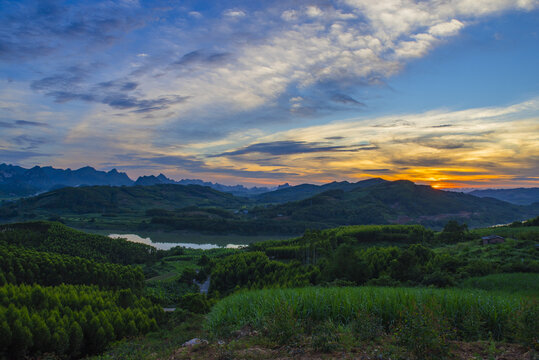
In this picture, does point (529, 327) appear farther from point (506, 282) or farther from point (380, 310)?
point (506, 282)

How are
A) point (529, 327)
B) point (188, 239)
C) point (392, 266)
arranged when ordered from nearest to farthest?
point (529, 327) → point (392, 266) → point (188, 239)

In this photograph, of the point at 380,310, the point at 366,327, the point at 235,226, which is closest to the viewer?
the point at 366,327

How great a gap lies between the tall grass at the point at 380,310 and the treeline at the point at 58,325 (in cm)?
996

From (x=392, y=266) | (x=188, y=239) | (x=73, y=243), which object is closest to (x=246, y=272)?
(x=392, y=266)

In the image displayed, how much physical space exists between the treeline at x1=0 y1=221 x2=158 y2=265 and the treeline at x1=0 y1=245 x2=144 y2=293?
31484 mm

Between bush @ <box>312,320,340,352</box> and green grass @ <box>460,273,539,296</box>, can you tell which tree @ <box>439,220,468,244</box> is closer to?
green grass @ <box>460,273,539,296</box>

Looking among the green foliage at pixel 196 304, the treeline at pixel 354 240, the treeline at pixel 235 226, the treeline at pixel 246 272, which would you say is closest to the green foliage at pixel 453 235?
the treeline at pixel 354 240

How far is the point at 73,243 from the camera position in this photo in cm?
8100

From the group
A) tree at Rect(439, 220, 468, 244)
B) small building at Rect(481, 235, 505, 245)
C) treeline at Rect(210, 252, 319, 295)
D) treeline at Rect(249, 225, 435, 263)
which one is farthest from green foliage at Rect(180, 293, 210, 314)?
tree at Rect(439, 220, 468, 244)

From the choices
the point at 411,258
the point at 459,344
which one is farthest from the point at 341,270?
the point at 459,344

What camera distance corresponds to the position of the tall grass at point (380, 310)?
916 cm

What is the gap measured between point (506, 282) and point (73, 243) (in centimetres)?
9053

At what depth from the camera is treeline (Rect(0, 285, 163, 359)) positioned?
48.2 ft

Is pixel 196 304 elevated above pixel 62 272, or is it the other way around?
pixel 196 304
